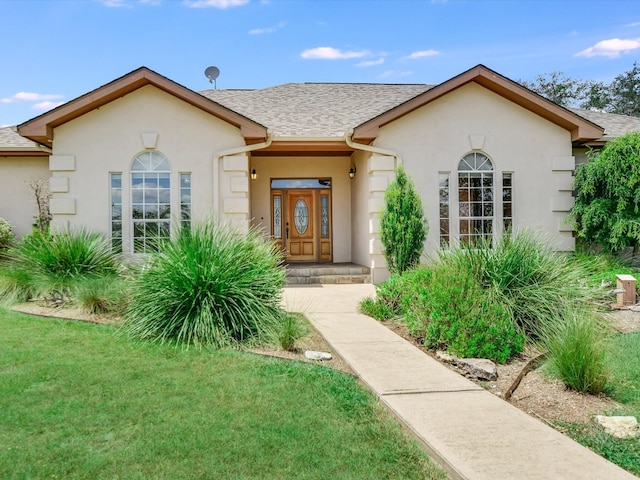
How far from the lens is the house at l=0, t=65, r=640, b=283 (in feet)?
38.3

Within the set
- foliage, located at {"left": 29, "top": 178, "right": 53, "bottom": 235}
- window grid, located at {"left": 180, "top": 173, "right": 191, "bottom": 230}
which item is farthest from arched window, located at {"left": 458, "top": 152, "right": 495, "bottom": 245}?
foliage, located at {"left": 29, "top": 178, "right": 53, "bottom": 235}

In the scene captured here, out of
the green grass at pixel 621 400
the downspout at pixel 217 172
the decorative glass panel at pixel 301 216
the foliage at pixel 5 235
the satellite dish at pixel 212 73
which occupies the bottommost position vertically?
the green grass at pixel 621 400

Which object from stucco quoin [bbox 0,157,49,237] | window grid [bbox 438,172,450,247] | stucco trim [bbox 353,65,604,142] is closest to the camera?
stucco trim [bbox 353,65,604,142]

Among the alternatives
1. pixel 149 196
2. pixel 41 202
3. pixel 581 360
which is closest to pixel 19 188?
pixel 41 202

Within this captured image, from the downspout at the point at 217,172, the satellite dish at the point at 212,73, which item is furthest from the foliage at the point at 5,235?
the satellite dish at the point at 212,73

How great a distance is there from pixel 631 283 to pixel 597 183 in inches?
145

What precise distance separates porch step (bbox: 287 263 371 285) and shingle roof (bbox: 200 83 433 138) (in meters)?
3.31

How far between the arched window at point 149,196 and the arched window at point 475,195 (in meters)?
7.02

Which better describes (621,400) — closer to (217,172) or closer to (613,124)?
(217,172)

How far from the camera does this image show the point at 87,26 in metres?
13.9

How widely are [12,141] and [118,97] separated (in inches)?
160

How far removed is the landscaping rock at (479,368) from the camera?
5.23 meters

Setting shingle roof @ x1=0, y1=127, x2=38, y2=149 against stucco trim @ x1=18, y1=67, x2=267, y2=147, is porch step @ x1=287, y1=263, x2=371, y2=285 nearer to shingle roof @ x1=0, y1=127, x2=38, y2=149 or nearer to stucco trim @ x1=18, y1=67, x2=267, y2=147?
stucco trim @ x1=18, y1=67, x2=267, y2=147

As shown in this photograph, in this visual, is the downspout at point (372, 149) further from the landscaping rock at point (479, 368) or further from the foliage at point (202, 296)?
the landscaping rock at point (479, 368)
